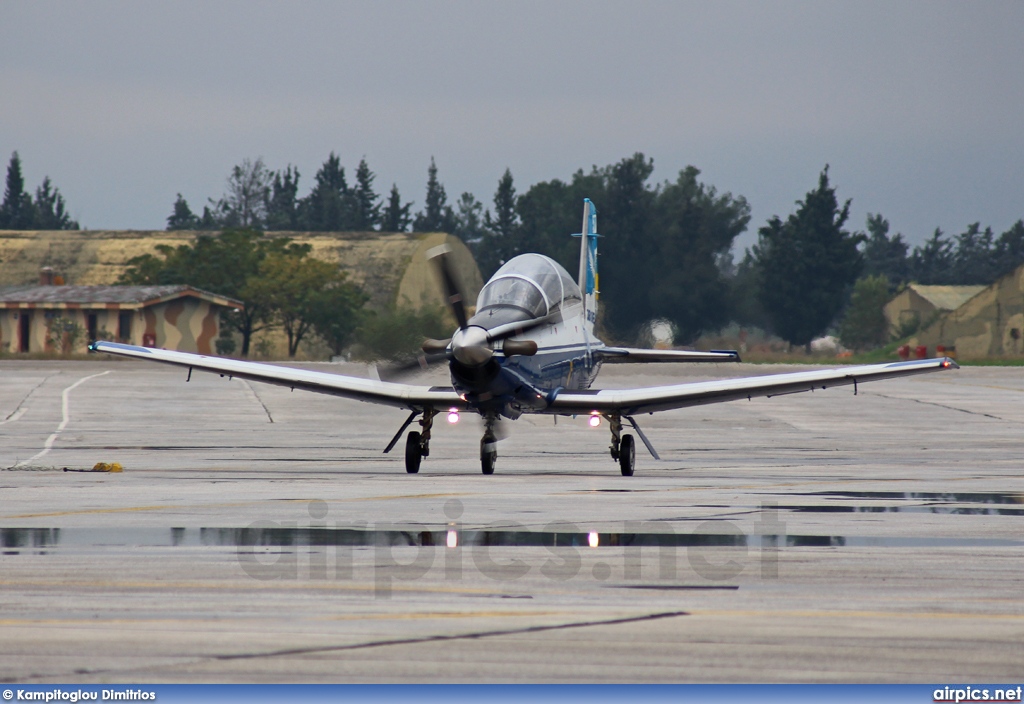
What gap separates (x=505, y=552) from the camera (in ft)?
31.6

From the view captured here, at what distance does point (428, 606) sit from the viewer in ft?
24.1

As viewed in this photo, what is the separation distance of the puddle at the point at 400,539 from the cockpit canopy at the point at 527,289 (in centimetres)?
806

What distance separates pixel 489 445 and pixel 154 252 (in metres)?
77.4

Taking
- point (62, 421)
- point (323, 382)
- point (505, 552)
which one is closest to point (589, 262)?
point (323, 382)

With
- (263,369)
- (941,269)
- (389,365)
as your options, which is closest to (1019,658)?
(389,365)

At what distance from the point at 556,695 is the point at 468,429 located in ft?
78.8

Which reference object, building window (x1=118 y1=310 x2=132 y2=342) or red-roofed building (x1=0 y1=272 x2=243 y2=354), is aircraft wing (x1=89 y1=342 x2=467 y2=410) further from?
building window (x1=118 y1=310 x2=132 y2=342)

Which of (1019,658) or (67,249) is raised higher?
(67,249)

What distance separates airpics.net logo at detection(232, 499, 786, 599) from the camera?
28.0ft

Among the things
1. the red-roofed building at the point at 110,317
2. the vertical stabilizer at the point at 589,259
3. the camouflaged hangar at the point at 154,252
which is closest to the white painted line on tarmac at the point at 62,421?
the vertical stabilizer at the point at 589,259

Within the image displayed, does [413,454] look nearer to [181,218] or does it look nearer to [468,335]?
[468,335]

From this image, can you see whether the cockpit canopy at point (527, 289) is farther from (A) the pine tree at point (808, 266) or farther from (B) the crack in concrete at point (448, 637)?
(A) the pine tree at point (808, 266)

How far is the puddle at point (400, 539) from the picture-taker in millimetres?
10016

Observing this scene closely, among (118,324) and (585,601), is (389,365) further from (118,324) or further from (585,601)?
(118,324)
